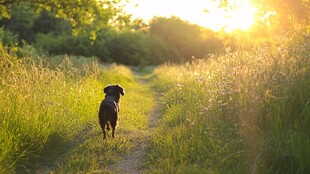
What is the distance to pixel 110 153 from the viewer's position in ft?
21.1

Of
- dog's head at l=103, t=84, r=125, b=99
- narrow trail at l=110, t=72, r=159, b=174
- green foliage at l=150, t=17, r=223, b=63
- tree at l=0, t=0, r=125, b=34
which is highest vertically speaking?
green foliage at l=150, t=17, r=223, b=63

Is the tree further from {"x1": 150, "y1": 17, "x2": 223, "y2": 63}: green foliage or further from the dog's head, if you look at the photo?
{"x1": 150, "y1": 17, "x2": 223, "y2": 63}: green foliage

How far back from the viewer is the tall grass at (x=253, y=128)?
4.34 meters

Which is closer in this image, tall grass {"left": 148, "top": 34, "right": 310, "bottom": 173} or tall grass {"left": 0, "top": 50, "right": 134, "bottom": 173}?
tall grass {"left": 148, "top": 34, "right": 310, "bottom": 173}

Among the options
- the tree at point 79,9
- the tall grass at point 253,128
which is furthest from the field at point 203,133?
the tree at point 79,9

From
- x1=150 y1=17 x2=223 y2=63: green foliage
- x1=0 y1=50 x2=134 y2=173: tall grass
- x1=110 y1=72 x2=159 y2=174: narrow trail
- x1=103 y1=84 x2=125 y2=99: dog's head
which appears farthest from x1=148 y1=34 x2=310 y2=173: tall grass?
x1=150 y1=17 x2=223 y2=63: green foliage

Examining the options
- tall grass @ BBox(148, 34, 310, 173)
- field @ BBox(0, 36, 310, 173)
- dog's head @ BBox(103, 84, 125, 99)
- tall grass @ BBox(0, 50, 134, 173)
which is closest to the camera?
tall grass @ BBox(148, 34, 310, 173)

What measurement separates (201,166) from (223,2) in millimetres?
4797

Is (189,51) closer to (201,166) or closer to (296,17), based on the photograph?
(296,17)

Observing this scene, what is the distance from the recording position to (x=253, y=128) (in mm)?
4898

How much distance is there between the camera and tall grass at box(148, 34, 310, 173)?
4336 millimetres

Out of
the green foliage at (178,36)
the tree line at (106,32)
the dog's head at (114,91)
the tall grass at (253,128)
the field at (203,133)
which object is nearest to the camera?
the tall grass at (253,128)

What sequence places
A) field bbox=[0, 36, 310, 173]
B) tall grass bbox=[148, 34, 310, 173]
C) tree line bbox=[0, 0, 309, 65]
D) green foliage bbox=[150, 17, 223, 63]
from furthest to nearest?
1. green foliage bbox=[150, 17, 223, 63]
2. tree line bbox=[0, 0, 309, 65]
3. field bbox=[0, 36, 310, 173]
4. tall grass bbox=[148, 34, 310, 173]

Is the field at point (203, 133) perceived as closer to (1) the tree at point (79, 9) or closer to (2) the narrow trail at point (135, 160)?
(2) the narrow trail at point (135, 160)
